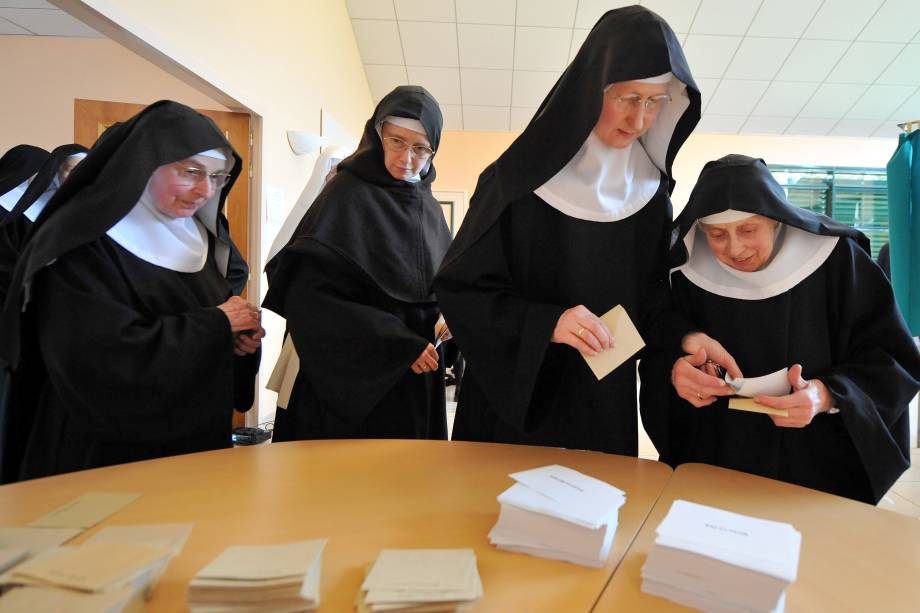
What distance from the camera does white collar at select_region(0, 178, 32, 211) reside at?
10.7ft

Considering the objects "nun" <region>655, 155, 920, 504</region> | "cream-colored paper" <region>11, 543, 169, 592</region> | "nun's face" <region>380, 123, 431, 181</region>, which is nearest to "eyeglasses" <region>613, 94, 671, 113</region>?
"nun" <region>655, 155, 920, 504</region>

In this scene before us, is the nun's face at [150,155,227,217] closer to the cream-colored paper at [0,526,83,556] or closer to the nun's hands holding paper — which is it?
the cream-colored paper at [0,526,83,556]

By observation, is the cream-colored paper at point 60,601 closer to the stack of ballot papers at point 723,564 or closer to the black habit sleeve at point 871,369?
the stack of ballot papers at point 723,564

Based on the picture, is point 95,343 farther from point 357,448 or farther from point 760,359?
point 760,359

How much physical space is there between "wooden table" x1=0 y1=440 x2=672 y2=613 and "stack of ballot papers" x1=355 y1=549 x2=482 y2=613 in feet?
0.14

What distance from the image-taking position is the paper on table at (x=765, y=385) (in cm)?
156

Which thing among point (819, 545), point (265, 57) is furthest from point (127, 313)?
point (265, 57)

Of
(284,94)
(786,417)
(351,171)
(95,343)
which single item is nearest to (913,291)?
(786,417)

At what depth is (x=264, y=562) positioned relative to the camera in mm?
892

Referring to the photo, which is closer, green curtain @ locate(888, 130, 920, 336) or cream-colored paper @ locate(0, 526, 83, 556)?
cream-colored paper @ locate(0, 526, 83, 556)

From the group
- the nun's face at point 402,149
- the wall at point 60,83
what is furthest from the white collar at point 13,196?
the nun's face at point 402,149

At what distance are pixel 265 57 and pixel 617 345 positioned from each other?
4000mm

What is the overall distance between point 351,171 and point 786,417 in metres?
1.79

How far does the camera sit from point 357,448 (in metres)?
1.71
